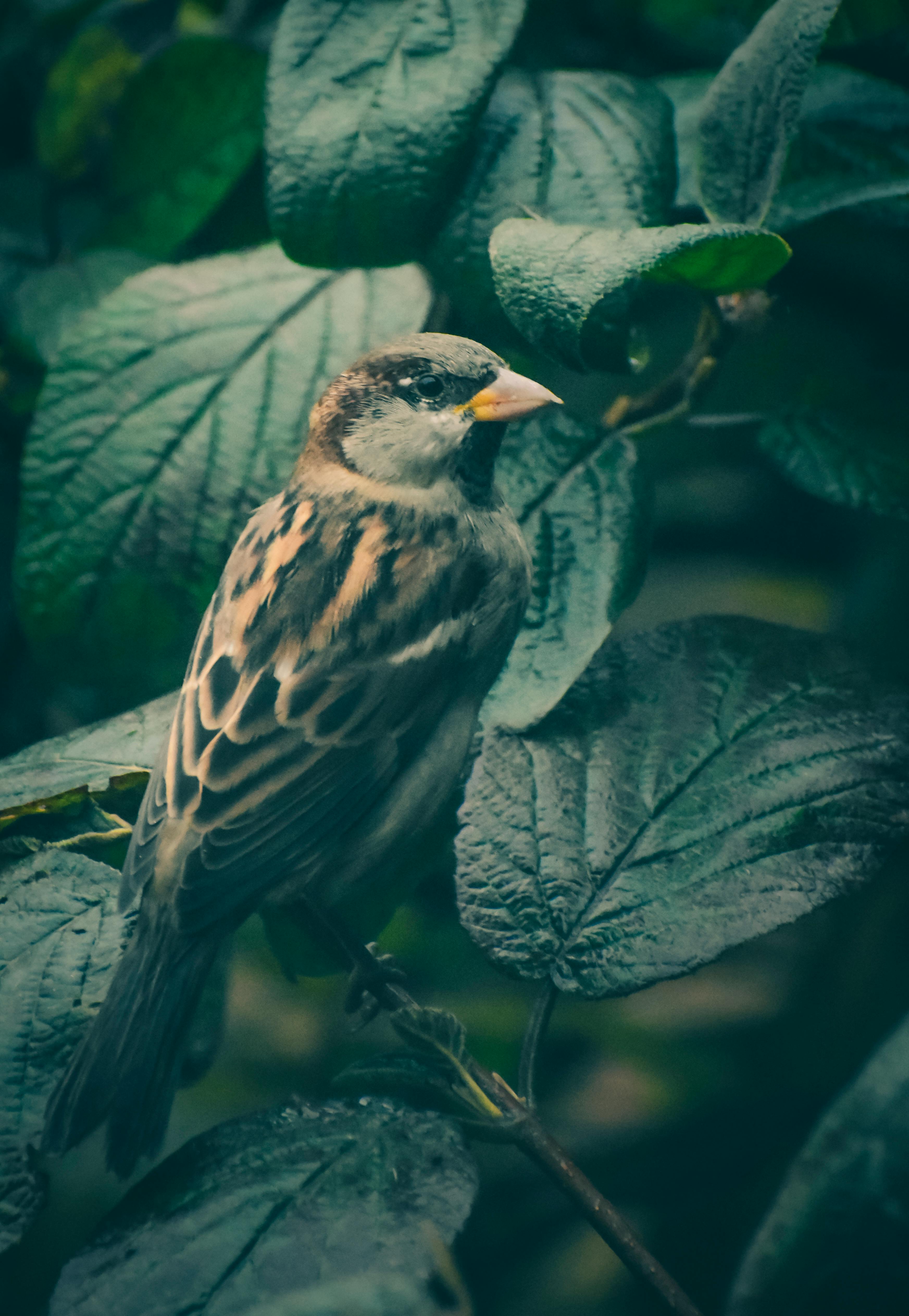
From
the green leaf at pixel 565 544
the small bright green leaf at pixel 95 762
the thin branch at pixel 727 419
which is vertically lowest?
the small bright green leaf at pixel 95 762

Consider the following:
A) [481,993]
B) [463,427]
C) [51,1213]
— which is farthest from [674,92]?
[51,1213]

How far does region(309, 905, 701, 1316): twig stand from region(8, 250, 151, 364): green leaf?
3.21 feet

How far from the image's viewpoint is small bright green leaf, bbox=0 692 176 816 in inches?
36.4

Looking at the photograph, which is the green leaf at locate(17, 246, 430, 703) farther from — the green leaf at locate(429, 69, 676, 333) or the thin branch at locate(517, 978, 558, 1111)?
the thin branch at locate(517, 978, 558, 1111)

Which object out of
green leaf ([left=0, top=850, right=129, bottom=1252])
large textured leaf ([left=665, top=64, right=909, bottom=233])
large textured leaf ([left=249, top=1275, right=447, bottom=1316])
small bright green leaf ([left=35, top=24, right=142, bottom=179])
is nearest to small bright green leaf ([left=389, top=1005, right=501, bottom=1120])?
Result: large textured leaf ([left=249, top=1275, right=447, bottom=1316])

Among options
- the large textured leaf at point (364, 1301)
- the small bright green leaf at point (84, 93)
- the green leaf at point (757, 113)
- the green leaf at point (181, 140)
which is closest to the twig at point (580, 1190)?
the large textured leaf at point (364, 1301)

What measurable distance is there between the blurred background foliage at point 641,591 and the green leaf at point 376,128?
180 millimetres

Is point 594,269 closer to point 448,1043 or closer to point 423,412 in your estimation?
point 423,412

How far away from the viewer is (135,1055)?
2.59ft

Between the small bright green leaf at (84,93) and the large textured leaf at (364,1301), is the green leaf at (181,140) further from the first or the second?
the large textured leaf at (364,1301)

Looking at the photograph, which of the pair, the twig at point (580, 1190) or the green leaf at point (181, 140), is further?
the green leaf at point (181, 140)

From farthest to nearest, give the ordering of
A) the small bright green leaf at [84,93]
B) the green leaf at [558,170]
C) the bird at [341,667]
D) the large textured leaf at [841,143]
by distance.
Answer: the small bright green leaf at [84,93] < the large textured leaf at [841,143] < the green leaf at [558,170] < the bird at [341,667]

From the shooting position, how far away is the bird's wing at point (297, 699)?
89 cm

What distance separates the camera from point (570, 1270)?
3.14 feet
